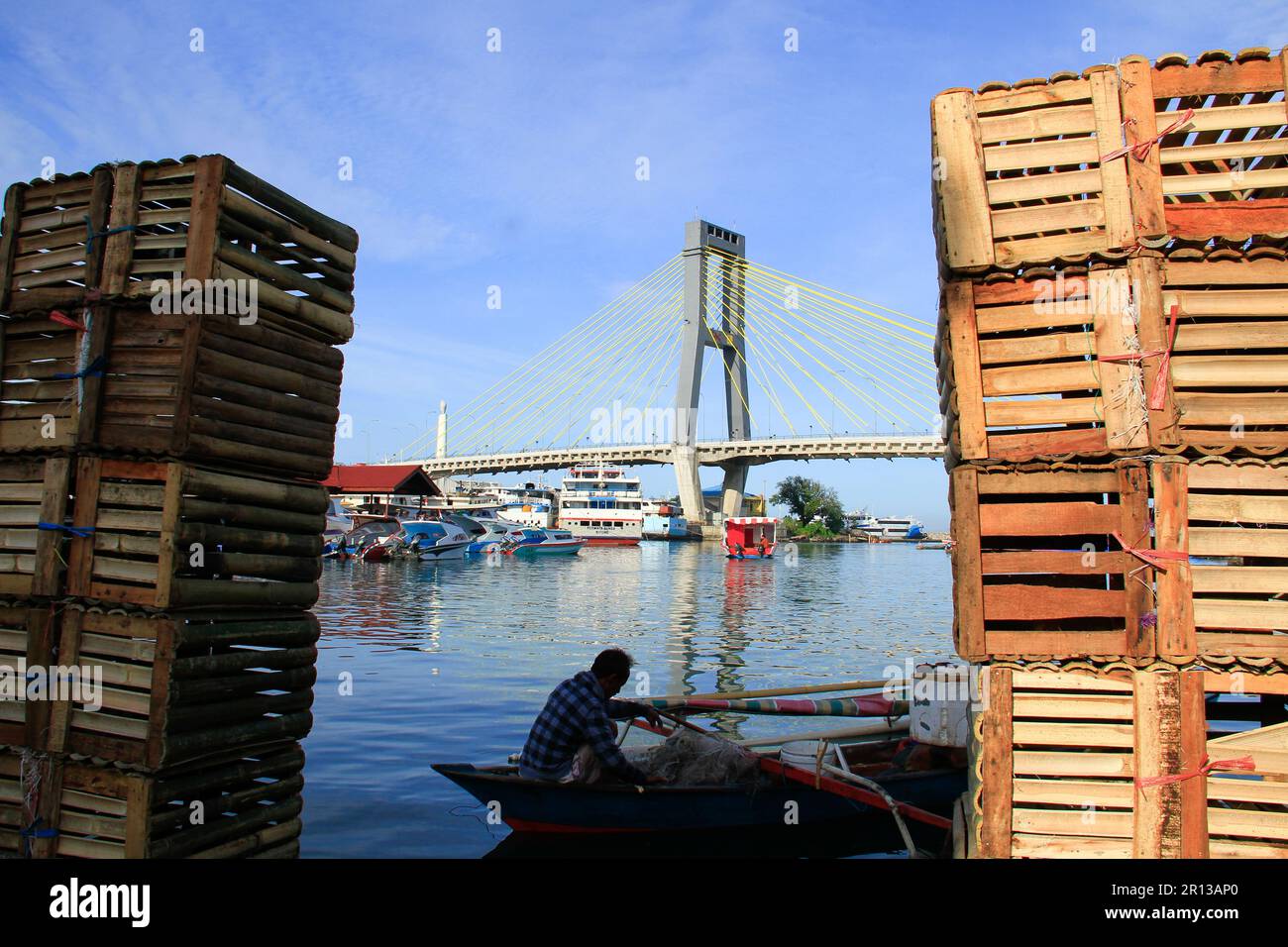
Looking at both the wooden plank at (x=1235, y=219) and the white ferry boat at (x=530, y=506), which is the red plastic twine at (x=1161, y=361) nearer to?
the wooden plank at (x=1235, y=219)

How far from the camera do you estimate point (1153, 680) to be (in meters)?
4.86

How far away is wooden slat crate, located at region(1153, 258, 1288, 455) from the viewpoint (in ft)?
16.3

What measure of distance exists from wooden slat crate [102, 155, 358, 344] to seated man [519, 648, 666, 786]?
400cm

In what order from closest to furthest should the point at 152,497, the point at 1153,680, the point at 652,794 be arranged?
1. the point at 1153,680
2. the point at 152,497
3. the point at 652,794

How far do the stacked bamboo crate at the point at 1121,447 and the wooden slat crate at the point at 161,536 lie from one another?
187 inches

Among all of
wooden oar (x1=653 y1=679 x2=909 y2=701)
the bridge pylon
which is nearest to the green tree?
the bridge pylon

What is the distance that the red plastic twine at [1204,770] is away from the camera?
4.80 meters

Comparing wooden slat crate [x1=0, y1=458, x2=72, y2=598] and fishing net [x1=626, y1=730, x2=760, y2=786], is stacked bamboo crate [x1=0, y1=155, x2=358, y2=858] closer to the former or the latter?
wooden slat crate [x1=0, y1=458, x2=72, y2=598]

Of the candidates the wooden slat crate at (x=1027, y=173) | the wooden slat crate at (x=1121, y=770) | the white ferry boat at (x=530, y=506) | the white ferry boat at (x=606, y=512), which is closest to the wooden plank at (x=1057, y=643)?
the wooden slat crate at (x=1121, y=770)

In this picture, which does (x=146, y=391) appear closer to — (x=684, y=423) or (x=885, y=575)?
(x=885, y=575)
